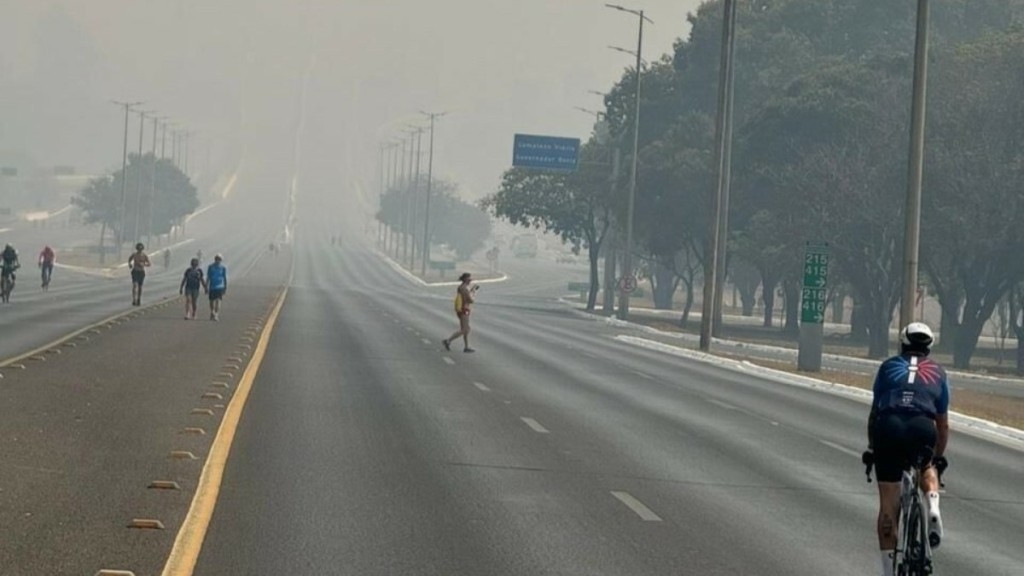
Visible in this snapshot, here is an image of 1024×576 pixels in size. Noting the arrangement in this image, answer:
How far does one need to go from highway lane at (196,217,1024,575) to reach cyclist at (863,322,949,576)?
1.25 meters

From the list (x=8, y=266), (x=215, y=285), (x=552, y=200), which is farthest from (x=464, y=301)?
(x=552, y=200)

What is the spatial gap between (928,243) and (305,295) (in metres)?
30.4

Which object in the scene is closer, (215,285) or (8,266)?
(215,285)

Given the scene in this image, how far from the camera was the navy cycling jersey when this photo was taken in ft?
41.1

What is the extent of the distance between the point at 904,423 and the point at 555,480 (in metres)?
6.57

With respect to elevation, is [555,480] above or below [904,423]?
below

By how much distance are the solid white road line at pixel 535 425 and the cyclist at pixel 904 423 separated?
454 inches

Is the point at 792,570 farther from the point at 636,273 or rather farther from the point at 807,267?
the point at 636,273

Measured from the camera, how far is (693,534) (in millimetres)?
15422

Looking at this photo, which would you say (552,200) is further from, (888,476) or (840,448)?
(888,476)

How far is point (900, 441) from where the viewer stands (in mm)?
12477

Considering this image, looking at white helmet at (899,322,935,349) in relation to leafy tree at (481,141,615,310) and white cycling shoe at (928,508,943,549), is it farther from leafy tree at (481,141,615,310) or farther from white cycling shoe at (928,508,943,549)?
leafy tree at (481,141,615,310)

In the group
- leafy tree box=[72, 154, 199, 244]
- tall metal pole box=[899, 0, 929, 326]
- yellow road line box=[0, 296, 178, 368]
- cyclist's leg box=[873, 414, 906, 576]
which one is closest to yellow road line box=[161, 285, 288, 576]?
cyclist's leg box=[873, 414, 906, 576]

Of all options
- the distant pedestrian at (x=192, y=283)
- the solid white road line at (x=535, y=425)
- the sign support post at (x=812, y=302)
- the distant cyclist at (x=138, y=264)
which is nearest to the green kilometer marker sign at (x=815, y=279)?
the sign support post at (x=812, y=302)
